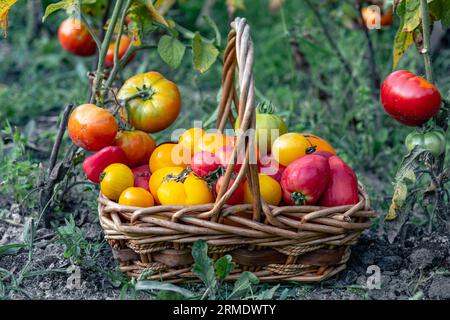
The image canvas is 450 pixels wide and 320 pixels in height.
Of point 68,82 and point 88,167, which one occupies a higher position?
point 68,82

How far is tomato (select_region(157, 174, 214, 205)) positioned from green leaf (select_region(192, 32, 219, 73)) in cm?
51

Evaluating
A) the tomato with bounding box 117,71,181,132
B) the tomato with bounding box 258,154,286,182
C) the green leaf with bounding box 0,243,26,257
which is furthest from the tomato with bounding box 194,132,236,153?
the green leaf with bounding box 0,243,26,257

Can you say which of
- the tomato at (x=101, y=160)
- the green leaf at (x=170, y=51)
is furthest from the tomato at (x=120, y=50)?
the tomato at (x=101, y=160)

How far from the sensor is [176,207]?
1.88 metres

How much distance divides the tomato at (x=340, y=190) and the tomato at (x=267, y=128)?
22 centimetres

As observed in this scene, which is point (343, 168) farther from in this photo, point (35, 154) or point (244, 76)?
point (35, 154)

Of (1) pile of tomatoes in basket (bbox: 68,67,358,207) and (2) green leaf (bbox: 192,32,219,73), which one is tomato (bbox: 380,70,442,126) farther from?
(2) green leaf (bbox: 192,32,219,73)

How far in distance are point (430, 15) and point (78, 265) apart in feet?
4.16

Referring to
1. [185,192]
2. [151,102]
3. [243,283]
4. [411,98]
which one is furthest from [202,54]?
[243,283]

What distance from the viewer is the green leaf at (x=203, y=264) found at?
186cm

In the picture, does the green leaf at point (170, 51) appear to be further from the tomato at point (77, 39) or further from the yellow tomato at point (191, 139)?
the tomato at point (77, 39)

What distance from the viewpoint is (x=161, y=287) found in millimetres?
1864

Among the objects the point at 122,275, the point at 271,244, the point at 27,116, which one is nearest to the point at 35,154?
the point at 27,116

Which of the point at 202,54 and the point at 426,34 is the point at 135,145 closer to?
the point at 202,54
